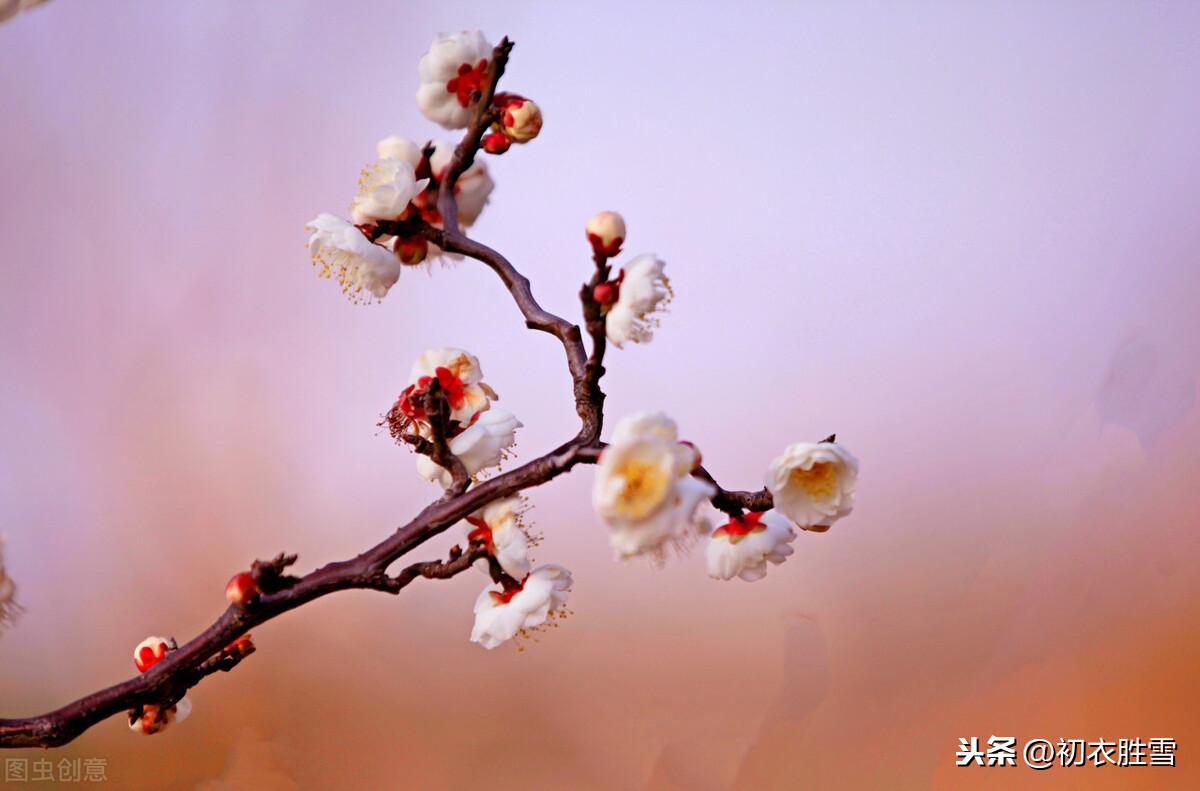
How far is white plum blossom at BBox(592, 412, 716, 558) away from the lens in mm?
624

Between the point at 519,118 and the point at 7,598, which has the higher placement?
the point at 519,118

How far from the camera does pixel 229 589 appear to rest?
748 mm

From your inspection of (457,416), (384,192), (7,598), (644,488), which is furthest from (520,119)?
(7,598)

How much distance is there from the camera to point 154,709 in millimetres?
836

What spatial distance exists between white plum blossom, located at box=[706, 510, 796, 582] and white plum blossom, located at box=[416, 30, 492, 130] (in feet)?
1.16

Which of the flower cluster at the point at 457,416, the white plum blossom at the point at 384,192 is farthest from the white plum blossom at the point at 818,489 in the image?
the white plum blossom at the point at 384,192

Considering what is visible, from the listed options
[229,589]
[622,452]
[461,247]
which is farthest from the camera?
[461,247]

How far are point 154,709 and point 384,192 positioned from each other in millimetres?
401

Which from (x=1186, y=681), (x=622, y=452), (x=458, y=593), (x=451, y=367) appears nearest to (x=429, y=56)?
(x=451, y=367)

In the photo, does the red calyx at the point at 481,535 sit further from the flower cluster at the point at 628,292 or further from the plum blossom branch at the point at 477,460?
the flower cluster at the point at 628,292

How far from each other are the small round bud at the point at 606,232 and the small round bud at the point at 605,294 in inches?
1.1

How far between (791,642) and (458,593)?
21.2 inches

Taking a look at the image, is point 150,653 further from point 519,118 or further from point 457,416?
point 519,118

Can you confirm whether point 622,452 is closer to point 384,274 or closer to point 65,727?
point 384,274
